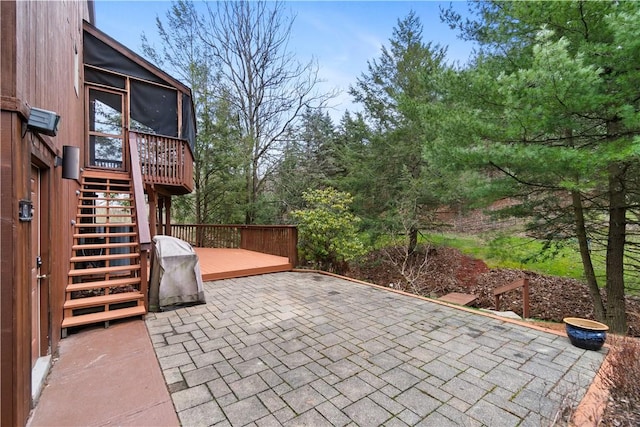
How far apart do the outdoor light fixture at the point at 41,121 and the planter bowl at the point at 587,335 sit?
5096mm

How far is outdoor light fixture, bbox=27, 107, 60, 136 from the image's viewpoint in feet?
Result: 6.02

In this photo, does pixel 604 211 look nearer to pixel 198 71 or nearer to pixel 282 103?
pixel 282 103

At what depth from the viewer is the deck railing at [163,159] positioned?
6250 millimetres

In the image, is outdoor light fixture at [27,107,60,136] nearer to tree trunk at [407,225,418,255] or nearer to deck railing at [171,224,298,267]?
deck railing at [171,224,298,267]

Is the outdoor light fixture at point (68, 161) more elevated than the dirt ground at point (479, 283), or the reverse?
the outdoor light fixture at point (68, 161)

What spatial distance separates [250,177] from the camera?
11039 millimetres

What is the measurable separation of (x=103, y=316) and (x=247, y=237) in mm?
5347

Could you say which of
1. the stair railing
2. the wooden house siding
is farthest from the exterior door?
the stair railing

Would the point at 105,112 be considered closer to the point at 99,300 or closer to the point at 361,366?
the point at 99,300

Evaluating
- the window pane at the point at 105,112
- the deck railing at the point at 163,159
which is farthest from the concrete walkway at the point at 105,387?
the window pane at the point at 105,112

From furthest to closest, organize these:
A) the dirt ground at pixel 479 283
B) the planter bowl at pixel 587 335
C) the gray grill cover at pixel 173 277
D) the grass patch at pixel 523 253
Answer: the dirt ground at pixel 479 283, the grass patch at pixel 523 253, the gray grill cover at pixel 173 277, the planter bowl at pixel 587 335

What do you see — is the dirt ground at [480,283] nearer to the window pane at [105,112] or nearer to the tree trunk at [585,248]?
the tree trunk at [585,248]

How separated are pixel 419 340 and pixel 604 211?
4.53 metres

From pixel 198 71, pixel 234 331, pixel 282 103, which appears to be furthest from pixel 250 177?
pixel 234 331
